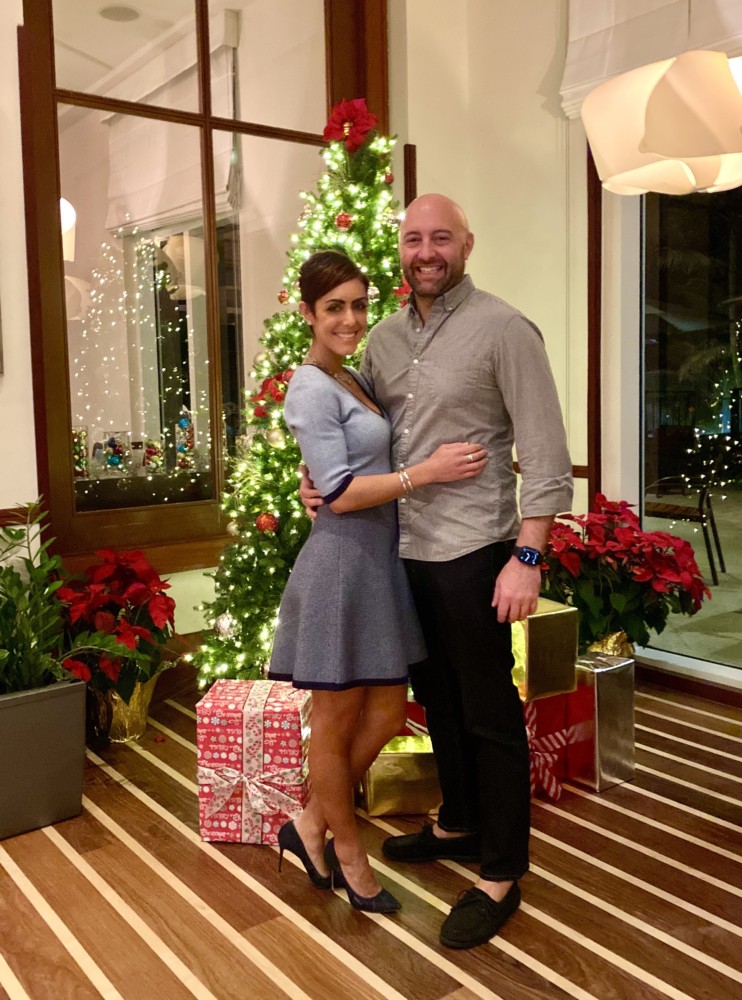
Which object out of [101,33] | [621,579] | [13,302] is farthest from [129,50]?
[621,579]

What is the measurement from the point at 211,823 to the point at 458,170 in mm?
3220

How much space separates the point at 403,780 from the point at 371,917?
55 centimetres

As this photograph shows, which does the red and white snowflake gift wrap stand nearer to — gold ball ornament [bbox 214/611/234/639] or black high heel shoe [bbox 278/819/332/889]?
black high heel shoe [bbox 278/819/332/889]

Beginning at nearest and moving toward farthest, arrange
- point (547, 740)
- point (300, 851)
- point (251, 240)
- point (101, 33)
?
1. point (300, 851)
2. point (547, 740)
3. point (101, 33)
4. point (251, 240)

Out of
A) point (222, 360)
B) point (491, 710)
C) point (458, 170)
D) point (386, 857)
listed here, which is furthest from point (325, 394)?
point (458, 170)

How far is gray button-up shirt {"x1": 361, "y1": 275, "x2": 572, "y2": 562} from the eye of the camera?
200cm

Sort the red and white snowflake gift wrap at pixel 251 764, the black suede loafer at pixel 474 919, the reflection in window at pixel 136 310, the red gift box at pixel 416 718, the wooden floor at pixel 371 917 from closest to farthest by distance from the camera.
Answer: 1. the wooden floor at pixel 371 917
2. the black suede loafer at pixel 474 919
3. the red and white snowflake gift wrap at pixel 251 764
4. the red gift box at pixel 416 718
5. the reflection in window at pixel 136 310

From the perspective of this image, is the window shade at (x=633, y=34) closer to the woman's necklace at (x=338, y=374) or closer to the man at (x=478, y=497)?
the man at (x=478, y=497)

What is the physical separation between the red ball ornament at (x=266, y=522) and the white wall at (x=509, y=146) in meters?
1.53

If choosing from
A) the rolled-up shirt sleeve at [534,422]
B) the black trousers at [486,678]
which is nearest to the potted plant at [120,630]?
the black trousers at [486,678]

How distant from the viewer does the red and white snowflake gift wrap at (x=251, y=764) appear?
258 cm

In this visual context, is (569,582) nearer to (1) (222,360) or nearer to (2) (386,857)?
(2) (386,857)

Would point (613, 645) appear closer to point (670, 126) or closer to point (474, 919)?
point (474, 919)

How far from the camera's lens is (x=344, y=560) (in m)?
2.06
